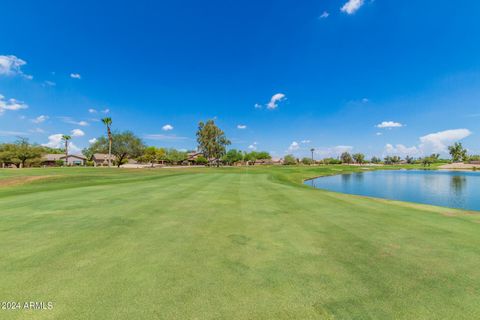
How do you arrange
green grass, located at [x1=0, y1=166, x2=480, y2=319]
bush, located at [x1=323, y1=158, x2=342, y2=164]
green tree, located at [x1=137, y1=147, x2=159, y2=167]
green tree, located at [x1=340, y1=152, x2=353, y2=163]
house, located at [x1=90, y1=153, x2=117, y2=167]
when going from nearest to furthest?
green grass, located at [x1=0, y1=166, x2=480, y2=319] → green tree, located at [x1=137, y1=147, x2=159, y2=167] → house, located at [x1=90, y1=153, x2=117, y2=167] → bush, located at [x1=323, y1=158, x2=342, y2=164] → green tree, located at [x1=340, y1=152, x2=353, y2=163]

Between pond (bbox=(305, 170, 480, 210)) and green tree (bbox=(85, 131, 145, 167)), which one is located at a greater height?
green tree (bbox=(85, 131, 145, 167))

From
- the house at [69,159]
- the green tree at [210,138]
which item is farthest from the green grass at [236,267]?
the house at [69,159]

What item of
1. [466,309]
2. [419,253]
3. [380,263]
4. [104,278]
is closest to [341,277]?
[380,263]

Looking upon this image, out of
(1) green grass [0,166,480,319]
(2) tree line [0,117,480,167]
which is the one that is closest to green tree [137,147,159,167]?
(2) tree line [0,117,480,167]

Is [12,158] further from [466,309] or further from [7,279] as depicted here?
[466,309]

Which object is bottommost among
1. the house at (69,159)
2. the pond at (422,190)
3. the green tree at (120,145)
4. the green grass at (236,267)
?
the pond at (422,190)

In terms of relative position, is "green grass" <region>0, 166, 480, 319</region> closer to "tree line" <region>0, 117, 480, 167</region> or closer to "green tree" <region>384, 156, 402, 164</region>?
"tree line" <region>0, 117, 480, 167</region>

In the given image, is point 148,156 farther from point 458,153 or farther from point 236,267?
point 458,153

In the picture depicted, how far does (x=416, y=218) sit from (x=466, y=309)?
21.2 feet

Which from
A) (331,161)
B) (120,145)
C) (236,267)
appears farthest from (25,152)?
(331,161)

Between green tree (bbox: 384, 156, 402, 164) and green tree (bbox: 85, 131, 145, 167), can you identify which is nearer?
green tree (bbox: 85, 131, 145, 167)

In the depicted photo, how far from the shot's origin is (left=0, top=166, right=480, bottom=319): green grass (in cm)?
299

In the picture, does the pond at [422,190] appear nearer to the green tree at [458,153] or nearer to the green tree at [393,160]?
the green tree at [458,153]

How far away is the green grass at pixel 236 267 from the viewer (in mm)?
2990
